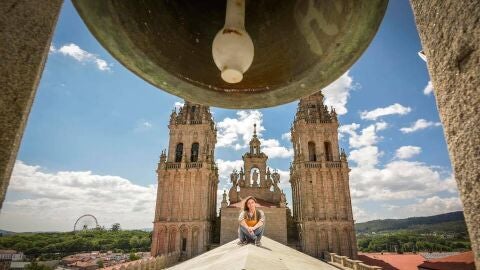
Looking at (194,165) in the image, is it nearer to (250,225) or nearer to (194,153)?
(194,153)

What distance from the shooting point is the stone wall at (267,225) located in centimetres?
2597

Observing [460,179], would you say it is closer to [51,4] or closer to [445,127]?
[445,127]

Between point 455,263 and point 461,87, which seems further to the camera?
point 455,263

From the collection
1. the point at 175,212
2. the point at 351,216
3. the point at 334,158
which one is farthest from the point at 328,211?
the point at 175,212

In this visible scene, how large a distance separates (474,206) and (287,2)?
1.74m

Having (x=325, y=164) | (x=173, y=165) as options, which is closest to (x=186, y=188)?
(x=173, y=165)

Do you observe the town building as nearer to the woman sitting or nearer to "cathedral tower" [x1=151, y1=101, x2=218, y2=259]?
"cathedral tower" [x1=151, y1=101, x2=218, y2=259]

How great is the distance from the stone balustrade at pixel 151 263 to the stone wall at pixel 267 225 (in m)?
4.65

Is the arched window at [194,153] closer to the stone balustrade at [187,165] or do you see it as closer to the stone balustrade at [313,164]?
the stone balustrade at [187,165]

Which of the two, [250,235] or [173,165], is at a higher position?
[173,165]

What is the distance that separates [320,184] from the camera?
29.5m

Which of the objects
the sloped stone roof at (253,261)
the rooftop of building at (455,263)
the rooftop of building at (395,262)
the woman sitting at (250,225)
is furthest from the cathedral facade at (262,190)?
the sloped stone roof at (253,261)

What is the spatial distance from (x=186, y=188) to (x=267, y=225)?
369 inches

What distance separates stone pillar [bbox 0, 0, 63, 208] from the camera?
1.03 metres
